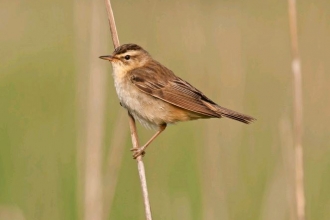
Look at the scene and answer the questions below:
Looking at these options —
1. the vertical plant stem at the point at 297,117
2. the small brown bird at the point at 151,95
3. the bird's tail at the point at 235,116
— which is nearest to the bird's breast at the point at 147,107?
the small brown bird at the point at 151,95

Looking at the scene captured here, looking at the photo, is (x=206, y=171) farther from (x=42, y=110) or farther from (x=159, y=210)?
(x=42, y=110)

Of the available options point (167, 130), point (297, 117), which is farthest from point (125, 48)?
point (167, 130)

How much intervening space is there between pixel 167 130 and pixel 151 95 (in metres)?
2.86

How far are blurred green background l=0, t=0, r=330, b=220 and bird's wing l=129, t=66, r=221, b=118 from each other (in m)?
0.23

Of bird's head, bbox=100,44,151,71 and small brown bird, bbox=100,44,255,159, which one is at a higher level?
bird's head, bbox=100,44,151,71

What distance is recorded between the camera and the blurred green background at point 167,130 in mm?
4895

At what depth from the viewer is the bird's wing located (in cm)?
484

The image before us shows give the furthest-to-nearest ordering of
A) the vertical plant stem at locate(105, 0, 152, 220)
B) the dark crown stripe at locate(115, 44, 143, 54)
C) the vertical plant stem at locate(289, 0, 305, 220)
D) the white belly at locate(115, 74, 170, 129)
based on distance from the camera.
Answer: the white belly at locate(115, 74, 170, 129), the dark crown stripe at locate(115, 44, 143, 54), the vertical plant stem at locate(289, 0, 305, 220), the vertical plant stem at locate(105, 0, 152, 220)

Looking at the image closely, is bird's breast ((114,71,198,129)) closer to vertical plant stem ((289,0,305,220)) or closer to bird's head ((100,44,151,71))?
bird's head ((100,44,151,71))

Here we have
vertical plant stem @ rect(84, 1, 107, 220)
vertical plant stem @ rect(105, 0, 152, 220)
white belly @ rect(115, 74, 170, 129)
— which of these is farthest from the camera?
white belly @ rect(115, 74, 170, 129)

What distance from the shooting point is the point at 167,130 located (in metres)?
7.74

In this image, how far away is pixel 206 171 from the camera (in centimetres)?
513

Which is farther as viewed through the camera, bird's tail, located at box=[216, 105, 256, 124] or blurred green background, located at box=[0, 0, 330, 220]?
blurred green background, located at box=[0, 0, 330, 220]

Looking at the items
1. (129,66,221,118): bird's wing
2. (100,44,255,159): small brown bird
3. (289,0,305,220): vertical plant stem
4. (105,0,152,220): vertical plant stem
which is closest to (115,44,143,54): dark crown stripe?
(100,44,255,159): small brown bird
